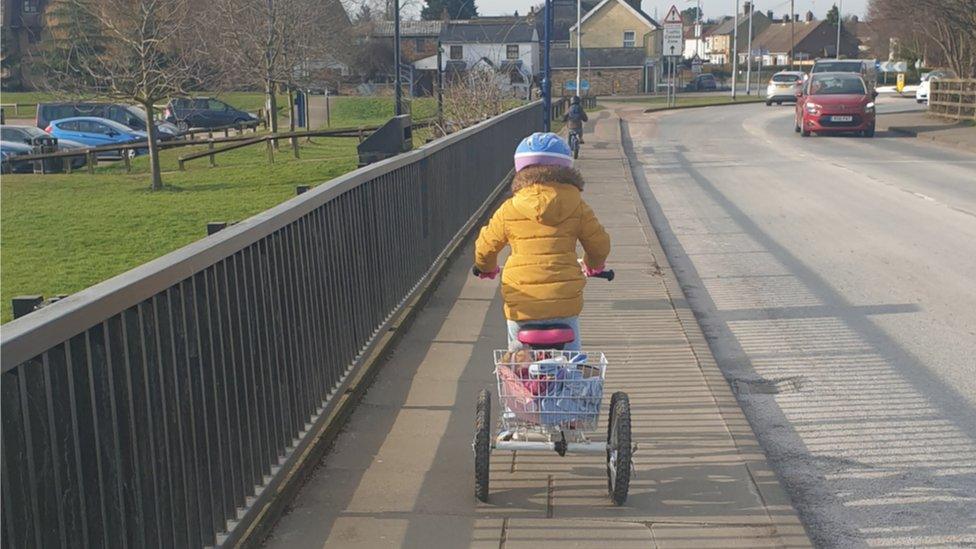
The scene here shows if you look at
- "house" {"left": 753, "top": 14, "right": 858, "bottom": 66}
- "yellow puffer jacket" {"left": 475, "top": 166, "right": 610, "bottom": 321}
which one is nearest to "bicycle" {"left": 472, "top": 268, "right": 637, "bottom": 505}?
"yellow puffer jacket" {"left": 475, "top": 166, "right": 610, "bottom": 321}

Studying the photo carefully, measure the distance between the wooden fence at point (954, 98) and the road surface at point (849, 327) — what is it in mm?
14999

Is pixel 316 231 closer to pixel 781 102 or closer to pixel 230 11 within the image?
pixel 230 11

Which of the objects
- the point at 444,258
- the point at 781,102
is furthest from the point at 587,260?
the point at 781,102

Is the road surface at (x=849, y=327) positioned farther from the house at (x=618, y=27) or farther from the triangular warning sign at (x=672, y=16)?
the house at (x=618, y=27)

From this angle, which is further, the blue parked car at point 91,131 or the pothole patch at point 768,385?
the blue parked car at point 91,131

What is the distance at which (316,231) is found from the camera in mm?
5688

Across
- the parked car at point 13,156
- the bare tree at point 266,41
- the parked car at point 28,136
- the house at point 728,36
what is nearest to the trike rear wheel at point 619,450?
the parked car at point 13,156

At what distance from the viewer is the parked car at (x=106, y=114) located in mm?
41344

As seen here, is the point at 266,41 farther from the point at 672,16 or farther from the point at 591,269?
the point at 591,269

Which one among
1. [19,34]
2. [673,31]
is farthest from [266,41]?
[19,34]

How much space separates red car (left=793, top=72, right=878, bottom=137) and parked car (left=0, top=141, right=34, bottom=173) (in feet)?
68.9

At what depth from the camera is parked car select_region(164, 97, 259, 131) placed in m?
46.2

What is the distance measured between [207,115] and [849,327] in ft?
144

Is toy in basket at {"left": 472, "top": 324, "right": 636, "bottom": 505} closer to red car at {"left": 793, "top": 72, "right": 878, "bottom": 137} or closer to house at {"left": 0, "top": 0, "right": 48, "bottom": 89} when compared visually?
red car at {"left": 793, "top": 72, "right": 878, "bottom": 137}
